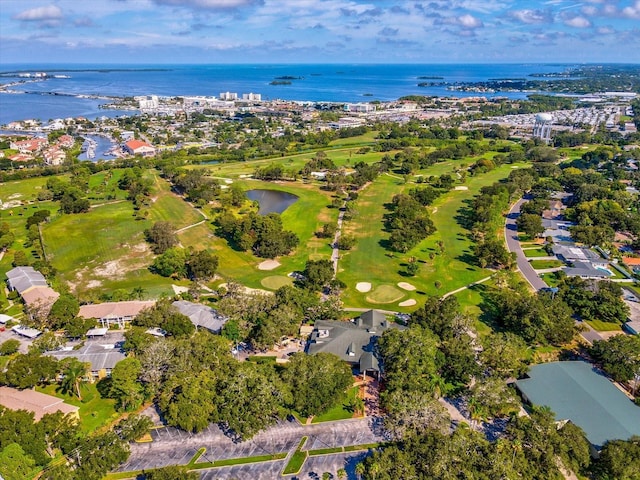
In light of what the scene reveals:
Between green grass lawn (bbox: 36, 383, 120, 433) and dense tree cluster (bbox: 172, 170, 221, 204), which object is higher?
dense tree cluster (bbox: 172, 170, 221, 204)

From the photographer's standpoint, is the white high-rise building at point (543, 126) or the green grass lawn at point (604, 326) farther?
the white high-rise building at point (543, 126)

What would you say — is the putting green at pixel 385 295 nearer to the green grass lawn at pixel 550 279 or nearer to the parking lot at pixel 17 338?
the green grass lawn at pixel 550 279

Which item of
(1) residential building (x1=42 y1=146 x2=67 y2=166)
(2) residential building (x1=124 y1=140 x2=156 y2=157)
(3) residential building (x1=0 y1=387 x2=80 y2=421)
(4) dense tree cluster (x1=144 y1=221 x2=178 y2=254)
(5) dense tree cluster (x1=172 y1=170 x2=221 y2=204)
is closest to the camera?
(3) residential building (x1=0 y1=387 x2=80 y2=421)

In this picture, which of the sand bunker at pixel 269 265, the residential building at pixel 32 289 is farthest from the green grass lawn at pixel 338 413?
the residential building at pixel 32 289

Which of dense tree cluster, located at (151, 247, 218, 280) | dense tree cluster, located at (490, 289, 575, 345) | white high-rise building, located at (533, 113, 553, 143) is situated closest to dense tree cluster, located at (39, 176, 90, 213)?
dense tree cluster, located at (151, 247, 218, 280)

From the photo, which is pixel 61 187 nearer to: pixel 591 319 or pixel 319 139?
pixel 319 139

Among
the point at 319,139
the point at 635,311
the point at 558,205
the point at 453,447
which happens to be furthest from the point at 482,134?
the point at 453,447

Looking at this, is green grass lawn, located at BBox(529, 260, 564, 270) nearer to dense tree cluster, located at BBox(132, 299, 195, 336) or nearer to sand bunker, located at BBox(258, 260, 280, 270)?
sand bunker, located at BBox(258, 260, 280, 270)
